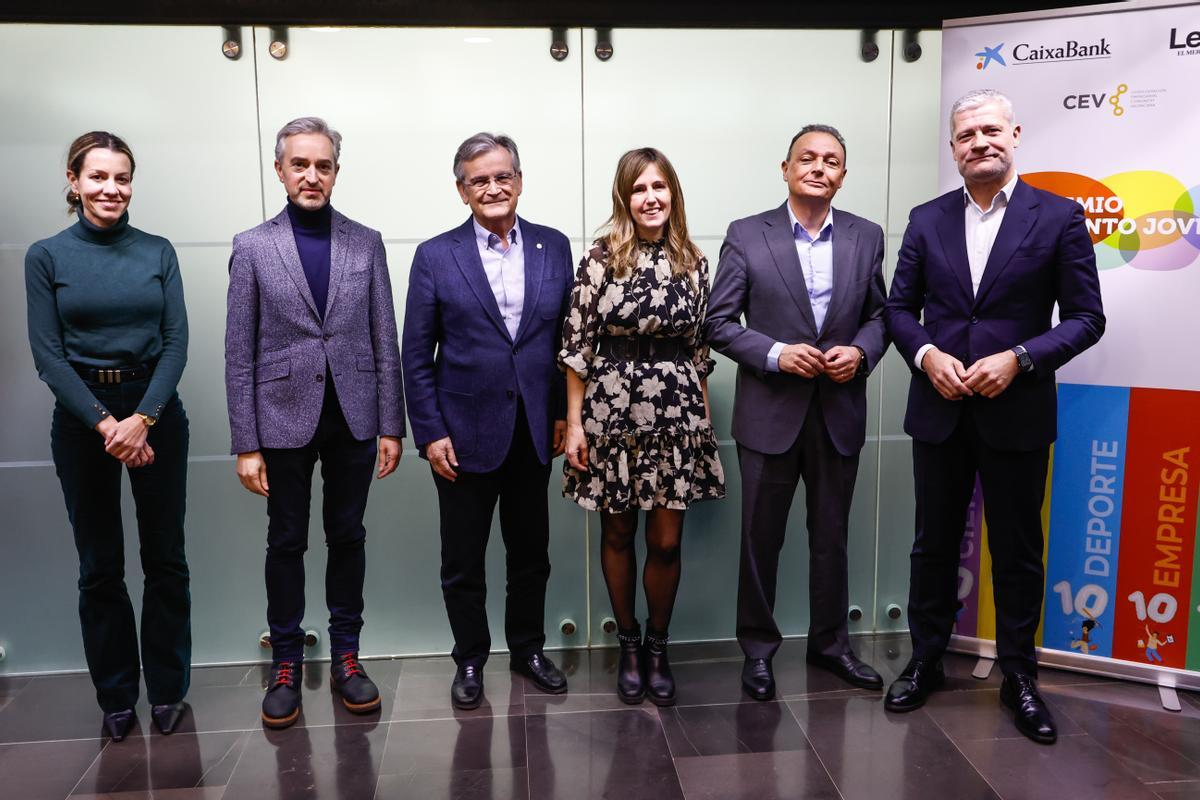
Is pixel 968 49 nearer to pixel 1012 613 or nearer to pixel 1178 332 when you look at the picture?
pixel 1178 332

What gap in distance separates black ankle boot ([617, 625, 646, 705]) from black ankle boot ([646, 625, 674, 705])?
3 cm

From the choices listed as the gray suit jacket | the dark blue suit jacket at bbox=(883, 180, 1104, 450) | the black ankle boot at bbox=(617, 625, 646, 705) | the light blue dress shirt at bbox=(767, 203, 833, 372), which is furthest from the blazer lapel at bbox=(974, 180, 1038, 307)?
the black ankle boot at bbox=(617, 625, 646, 705)

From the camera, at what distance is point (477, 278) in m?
3.14

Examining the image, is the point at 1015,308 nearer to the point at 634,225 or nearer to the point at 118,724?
the point at 634,225

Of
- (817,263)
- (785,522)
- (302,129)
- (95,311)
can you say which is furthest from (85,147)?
(785,522)

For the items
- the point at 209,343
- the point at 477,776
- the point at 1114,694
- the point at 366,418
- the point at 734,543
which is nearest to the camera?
the point at 477,776

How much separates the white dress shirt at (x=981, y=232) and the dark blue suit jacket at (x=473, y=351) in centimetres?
123

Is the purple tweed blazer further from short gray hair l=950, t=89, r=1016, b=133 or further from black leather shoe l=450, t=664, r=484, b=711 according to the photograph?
short gray hair l=950, t=89, r=1016, b=133

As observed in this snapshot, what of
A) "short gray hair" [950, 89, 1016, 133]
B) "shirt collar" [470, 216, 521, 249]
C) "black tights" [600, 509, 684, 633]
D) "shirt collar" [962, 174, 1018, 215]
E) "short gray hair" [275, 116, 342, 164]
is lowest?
"black tights" [600, 509, 684, 633]

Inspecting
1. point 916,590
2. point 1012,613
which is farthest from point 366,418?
point 1012,613

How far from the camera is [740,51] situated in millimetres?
3719

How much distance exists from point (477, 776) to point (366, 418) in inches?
45.8

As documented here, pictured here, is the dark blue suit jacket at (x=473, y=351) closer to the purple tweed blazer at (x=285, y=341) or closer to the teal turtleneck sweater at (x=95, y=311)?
the purple tweed blazer at (x=285, y=341)

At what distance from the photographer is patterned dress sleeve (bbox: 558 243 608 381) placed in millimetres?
3098
